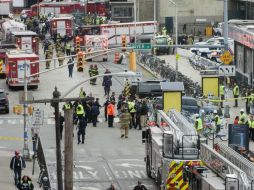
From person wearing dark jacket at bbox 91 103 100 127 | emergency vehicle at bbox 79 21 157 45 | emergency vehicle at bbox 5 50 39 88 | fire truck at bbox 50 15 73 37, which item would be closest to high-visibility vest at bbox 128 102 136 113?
person wearing dark jacket at bbox 91 103 100 127

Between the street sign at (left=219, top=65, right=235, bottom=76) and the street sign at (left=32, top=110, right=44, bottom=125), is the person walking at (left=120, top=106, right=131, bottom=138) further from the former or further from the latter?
the street sign at (left=219, top=65, right=235, bottom=76)

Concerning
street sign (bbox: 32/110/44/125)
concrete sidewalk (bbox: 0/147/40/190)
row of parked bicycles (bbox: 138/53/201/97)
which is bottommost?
concrete sidewalk (bbox: 0/147/40/190)

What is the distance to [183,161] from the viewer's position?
3794cm

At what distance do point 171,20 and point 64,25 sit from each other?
950 cm

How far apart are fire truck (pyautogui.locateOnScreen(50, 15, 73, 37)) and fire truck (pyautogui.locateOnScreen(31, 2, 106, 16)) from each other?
1756 cm

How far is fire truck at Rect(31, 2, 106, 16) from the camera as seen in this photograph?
123250mm

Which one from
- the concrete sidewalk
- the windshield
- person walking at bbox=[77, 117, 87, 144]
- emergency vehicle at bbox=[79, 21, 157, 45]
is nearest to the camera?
the concrete sidewalk

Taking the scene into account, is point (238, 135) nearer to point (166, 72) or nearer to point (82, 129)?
point (82, 129)

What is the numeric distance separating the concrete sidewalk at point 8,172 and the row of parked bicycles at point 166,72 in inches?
676

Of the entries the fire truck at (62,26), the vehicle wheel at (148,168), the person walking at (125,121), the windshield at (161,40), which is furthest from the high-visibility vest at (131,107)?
the fire truck at (62,26)

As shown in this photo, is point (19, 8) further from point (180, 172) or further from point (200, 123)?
point (180, 172)

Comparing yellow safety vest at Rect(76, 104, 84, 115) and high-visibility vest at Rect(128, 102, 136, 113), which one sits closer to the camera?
yellow safety vest at Rect(76, 104, 84, 115)

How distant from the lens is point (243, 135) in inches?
1743

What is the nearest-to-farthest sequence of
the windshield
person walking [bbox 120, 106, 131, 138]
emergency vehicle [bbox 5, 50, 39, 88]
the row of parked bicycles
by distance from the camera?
person walking [bbox 120, 106, 131, 138], the row of parked bicycles, emergency vehicle [bbox 5, 50, 39, 88], the windshield
